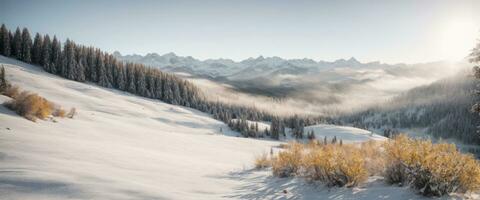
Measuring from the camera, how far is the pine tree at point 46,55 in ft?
343

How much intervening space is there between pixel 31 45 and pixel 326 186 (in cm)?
12433

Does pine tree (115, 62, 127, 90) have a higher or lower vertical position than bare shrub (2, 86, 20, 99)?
higher

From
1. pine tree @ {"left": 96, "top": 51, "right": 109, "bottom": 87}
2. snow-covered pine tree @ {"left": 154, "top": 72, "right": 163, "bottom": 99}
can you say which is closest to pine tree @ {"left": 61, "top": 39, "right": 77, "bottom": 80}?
pine tree @ {"left": 96, "top": 51, "right": 109, "bottom": 87}

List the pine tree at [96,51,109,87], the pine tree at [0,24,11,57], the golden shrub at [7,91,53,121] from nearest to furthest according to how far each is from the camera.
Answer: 1. the golden shrub at [7,91,53,121]
2. the pine tree at [0,24,11,57]
3. the pine tree at [96,51,109,87]

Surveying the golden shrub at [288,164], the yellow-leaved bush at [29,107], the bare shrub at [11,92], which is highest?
the bare shrub at [11,92]

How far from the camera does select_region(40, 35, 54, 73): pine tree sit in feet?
343

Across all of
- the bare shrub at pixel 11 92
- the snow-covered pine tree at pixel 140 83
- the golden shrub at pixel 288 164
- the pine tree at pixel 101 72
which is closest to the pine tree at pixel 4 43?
the pine tree at pixel 101 72

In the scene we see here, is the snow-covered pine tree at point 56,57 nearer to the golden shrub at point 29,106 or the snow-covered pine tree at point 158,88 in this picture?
the snow-covered pine tree at point 158,88

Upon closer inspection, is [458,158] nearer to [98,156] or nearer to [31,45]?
[98,156]

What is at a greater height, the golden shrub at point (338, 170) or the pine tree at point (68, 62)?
the pine tree at point (68, 62)

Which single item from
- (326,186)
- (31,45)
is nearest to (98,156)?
(326,186)

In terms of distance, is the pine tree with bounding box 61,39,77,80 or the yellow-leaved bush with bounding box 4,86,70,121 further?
the pine tree with bounding box 61,39,77,80

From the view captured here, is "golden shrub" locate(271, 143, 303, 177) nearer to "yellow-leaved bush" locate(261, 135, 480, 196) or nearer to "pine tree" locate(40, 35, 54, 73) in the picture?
"yellow-leaved bush" locate(261, 135, 480, 196)

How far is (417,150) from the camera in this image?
10.5 m
